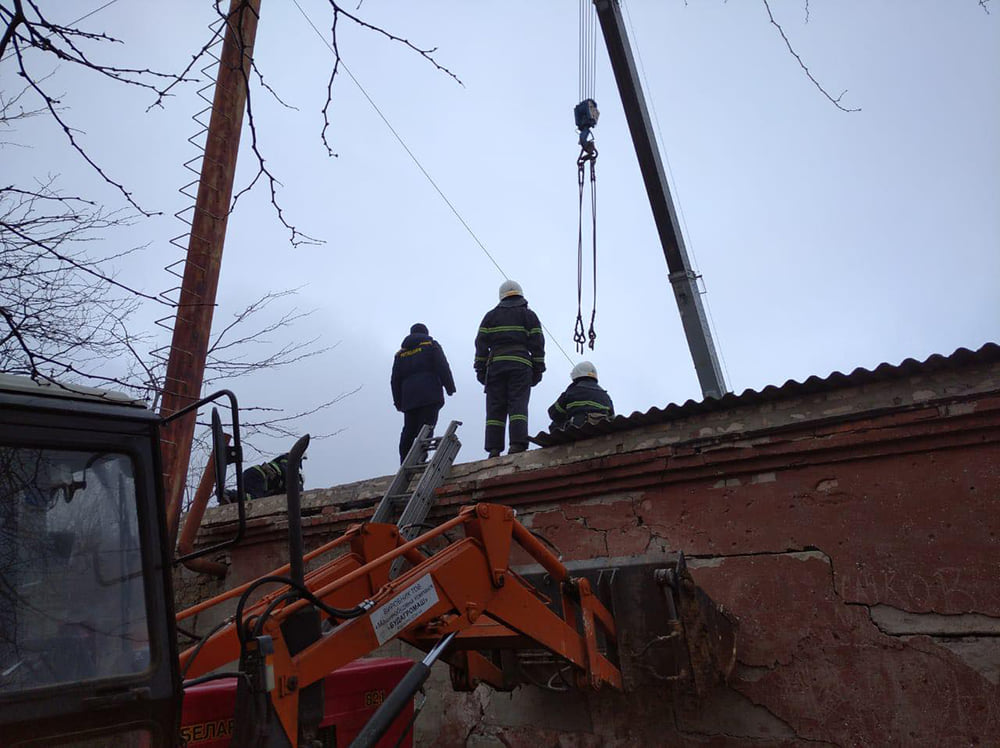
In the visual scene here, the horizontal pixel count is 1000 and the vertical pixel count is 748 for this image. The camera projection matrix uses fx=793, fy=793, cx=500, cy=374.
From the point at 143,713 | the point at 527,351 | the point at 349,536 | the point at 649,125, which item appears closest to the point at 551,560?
the point at 349,536

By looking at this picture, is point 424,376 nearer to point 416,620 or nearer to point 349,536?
point 349,536

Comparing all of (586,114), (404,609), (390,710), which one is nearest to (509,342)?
(586,114)

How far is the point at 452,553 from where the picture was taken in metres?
4.02

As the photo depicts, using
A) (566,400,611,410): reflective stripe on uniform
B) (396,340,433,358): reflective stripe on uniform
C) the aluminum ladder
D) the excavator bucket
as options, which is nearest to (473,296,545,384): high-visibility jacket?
(566,400,611,410): reflective stripe on uniform

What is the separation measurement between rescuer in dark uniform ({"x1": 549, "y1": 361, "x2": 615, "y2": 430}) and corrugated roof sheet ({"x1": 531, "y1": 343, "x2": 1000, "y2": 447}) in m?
1.49

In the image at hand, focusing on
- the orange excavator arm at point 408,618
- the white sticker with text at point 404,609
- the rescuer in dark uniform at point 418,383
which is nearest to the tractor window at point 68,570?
the orange excavator arm at point 408,618

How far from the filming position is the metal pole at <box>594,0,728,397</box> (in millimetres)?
8734

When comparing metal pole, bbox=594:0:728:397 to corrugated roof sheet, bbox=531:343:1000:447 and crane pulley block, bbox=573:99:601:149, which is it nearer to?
crane pulley block, bbox=573:99:601:149

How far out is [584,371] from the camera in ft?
28.5

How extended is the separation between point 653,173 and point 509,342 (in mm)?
2601

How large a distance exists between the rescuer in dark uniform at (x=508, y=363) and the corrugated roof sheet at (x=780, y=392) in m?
1.38

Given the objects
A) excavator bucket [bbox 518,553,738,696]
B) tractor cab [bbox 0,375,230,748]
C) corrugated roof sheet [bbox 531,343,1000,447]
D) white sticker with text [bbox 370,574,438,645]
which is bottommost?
excavator bucket [bbox 518,553,738,696]

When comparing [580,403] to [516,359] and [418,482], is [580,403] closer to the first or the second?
[516,359]

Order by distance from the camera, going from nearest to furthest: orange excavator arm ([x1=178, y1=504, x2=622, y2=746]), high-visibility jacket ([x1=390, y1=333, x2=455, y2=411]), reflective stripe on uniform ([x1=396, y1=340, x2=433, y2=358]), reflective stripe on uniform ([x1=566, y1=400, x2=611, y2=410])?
1. orange excavator arm ([x1=178, y1=504, x2=622, y2=746])
2. reflective stripe on uniform ([x1=566, y1=400, x2=611, y2=410])
3. high-visibility jacket ([x1=390, y1=333, x2=455, y2=411])
4. reflective stripe on uniform ([x1=396, y1=340, x2=433, y2=358])
